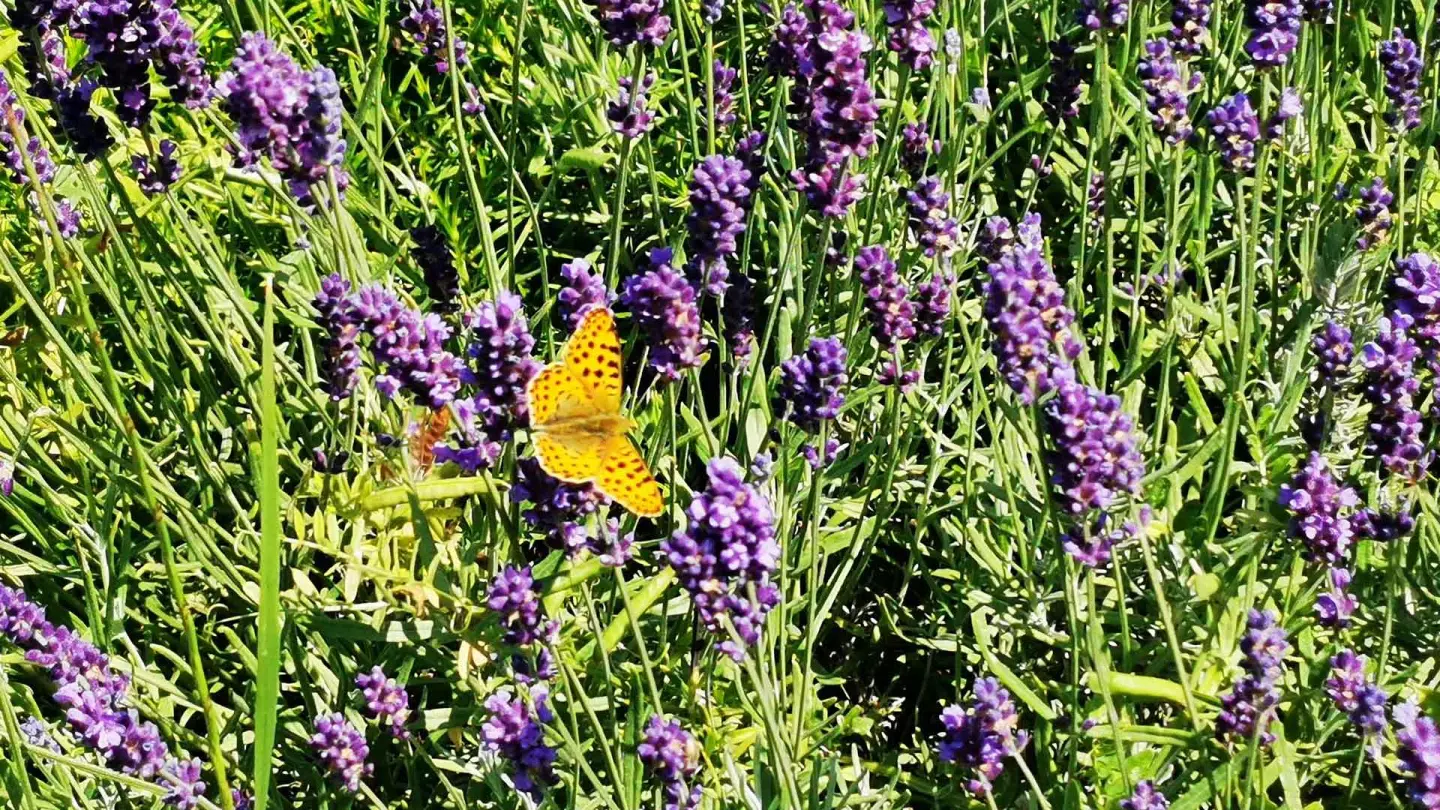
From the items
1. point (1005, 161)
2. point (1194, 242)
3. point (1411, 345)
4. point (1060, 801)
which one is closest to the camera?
point (1411, 345)

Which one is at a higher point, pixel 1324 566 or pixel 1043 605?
pixel 1324 566

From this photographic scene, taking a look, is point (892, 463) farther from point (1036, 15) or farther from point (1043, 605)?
point (1036, 15)

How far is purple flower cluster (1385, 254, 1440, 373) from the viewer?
6.49 feet

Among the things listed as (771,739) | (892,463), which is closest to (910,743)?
(892,463)

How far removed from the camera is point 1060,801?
2.28 m

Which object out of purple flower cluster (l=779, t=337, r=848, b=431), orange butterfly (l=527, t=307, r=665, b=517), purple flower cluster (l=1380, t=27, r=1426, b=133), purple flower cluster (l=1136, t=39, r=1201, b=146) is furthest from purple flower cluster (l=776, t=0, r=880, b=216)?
purple flower cluster (l=1380, t=27, r=1426, b=133)

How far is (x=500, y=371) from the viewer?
179cm

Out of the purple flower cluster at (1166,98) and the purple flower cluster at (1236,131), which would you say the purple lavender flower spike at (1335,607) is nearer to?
the purple flower cluster at (1236,131)

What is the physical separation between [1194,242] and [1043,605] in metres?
1.01

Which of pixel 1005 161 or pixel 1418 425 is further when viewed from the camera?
pixel 1005 161

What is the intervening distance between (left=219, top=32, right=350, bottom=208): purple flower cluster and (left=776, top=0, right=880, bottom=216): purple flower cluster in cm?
70

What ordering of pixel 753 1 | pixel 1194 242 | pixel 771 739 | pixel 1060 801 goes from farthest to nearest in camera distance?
pixel 753 1 < pixel 1194 242 < pixel 1060 801 < pixel 771 739

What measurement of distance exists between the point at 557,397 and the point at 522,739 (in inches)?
17.8

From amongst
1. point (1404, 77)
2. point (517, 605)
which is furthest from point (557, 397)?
point (1404, 77)
